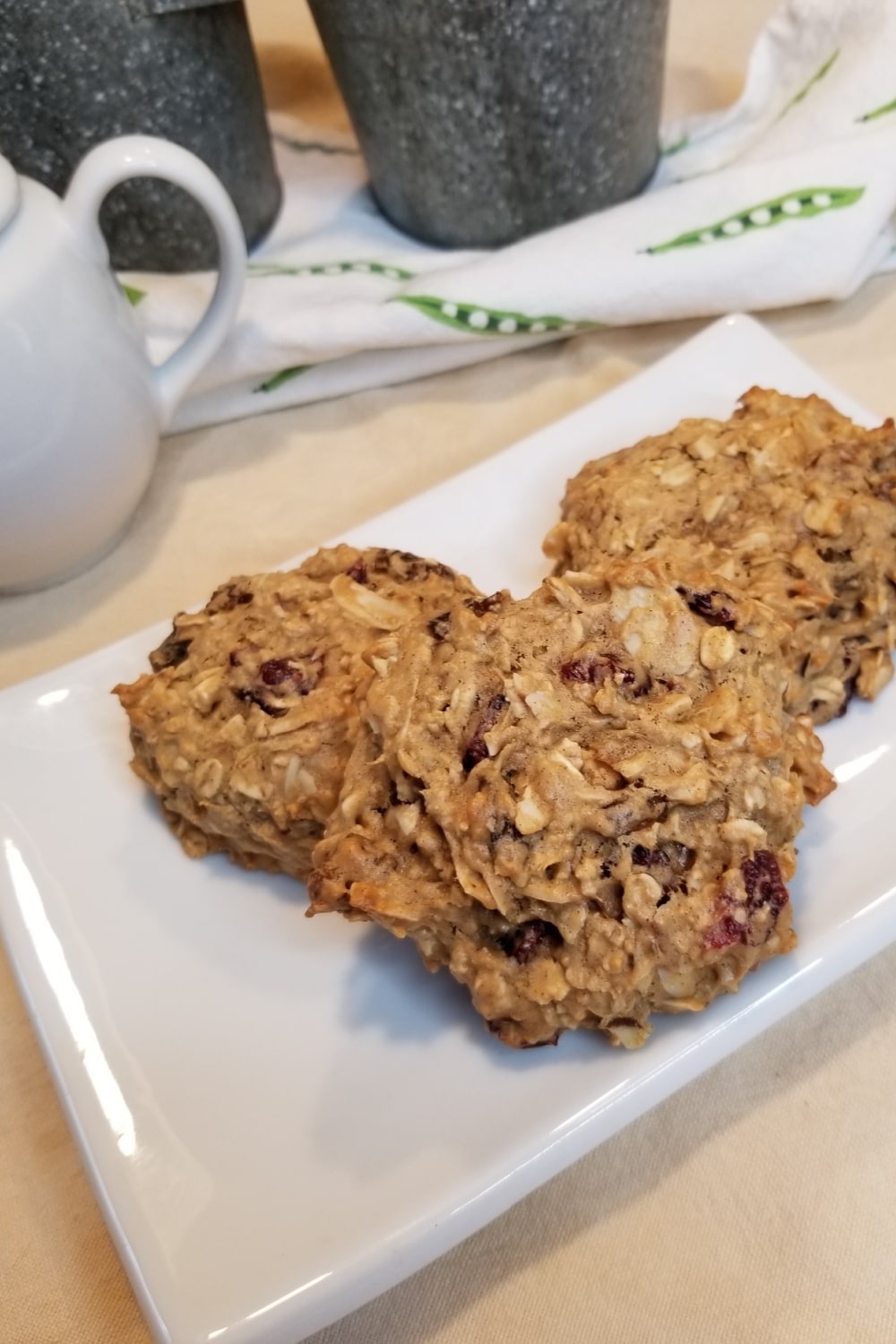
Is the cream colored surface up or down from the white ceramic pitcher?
down

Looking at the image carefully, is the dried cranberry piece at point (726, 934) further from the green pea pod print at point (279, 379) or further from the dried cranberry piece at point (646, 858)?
the green pea pod print at point (279, 379)

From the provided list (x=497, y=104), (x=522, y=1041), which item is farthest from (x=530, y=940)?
(x=497, y=104)

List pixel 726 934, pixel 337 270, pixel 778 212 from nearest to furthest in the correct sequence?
pixel 726 934 → pixel 778 212 → pixel 337 270

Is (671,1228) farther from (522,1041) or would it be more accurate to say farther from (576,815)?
(576,815)

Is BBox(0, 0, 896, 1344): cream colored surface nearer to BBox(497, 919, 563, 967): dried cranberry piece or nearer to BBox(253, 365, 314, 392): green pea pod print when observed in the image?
BBox(497, 919, 563, 967): dried cranberry piece

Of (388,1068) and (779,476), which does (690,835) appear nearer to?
(388,1068)

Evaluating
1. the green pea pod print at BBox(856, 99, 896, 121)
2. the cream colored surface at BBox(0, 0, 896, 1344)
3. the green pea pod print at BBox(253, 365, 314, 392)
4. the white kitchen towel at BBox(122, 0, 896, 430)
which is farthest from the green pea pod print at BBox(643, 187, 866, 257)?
the cream colored surface at BBox(0, 0, 896, 1344)

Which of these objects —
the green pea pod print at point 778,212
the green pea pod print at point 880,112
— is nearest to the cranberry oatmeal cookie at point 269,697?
the green pea pod print at point 778,212
